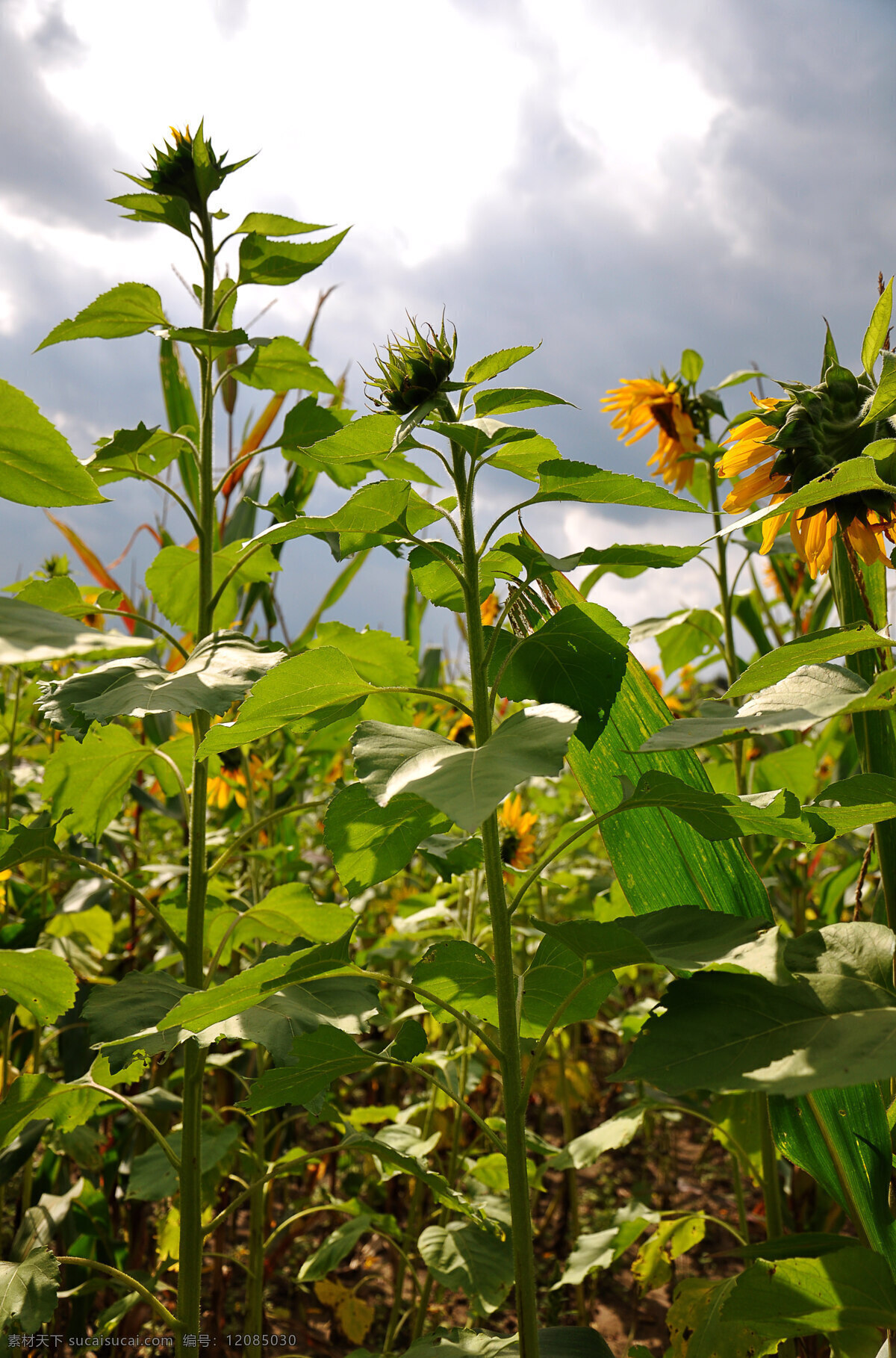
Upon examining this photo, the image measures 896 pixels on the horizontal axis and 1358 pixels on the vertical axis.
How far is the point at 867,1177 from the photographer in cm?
62

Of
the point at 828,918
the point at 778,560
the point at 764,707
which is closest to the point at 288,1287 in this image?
the point at 828,918

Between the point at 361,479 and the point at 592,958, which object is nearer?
the point at 592,958

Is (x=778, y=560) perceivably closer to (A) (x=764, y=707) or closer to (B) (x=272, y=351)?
(B) (x=272, y=351)

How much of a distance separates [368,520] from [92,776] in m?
0.47

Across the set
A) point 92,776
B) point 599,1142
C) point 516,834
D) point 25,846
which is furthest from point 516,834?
point 25,846

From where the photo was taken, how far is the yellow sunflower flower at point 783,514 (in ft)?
2.18

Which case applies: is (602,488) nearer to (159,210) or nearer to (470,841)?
(470,841)

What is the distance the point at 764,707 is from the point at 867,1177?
15.9 inches

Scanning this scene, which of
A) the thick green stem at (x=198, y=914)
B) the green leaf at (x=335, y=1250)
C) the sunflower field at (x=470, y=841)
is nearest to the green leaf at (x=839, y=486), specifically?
the sunflower field at (x=470, y=841)

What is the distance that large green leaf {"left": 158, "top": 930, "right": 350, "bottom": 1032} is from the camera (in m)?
0.51

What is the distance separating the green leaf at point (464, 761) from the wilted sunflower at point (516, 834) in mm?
1188

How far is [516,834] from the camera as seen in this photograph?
169cm

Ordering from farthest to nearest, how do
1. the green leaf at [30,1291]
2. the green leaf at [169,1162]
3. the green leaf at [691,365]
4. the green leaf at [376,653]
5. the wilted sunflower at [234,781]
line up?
the wilted sunflower at [234,781], the green leaf at [691,365], the green leaf at [169,1162], the green leaf at [376,653], the green leaf at [30,1291]

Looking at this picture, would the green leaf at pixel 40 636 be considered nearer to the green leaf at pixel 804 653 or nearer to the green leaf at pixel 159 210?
the green leaf at pixel 804 653
